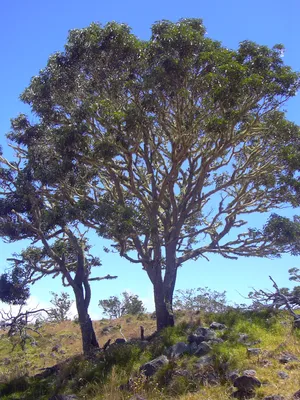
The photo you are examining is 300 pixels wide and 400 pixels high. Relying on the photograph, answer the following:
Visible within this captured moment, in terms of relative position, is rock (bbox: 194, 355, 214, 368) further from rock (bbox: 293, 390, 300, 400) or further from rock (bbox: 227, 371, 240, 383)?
rock (bbox: 293, 390, 300, 400)

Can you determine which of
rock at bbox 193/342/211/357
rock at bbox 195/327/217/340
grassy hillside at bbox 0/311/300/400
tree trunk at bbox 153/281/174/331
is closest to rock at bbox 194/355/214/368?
grassy hillside at bbox 0/311/300/400

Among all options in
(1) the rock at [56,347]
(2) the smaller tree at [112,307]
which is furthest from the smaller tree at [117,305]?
(1) the rock at [56,347]

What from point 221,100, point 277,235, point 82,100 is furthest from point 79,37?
point 277,235

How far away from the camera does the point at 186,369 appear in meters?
11.3

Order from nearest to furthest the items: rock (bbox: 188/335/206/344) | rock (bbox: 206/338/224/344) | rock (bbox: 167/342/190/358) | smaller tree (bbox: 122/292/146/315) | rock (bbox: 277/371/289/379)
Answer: rock (bbox: 277/371/289/379) < rock (bbox: 167/342/190/358) < rock (bbox: 206/338/224/344) < rock (bbox: 188/335/206/344) < smaller tree (bbox: 122/292/146/315)

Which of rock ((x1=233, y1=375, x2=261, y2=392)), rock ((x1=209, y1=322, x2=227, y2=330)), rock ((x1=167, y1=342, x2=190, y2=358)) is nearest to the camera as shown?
rock ((x1=233, y1=375, x2=261, y2=392))

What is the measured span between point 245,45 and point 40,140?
7.82 meters

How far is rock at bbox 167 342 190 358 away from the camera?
500 inches

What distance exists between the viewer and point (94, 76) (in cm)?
1611

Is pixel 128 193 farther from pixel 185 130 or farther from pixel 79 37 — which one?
pixel 79 37

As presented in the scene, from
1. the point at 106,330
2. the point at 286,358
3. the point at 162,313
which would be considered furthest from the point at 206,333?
the point at 106,330

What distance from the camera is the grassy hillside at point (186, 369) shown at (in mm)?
10039

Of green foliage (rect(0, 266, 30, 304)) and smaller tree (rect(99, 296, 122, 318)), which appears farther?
smaller tree (rect(99, 296, 122, 318))

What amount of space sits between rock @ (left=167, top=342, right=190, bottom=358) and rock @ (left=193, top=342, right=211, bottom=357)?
16.4 inches
